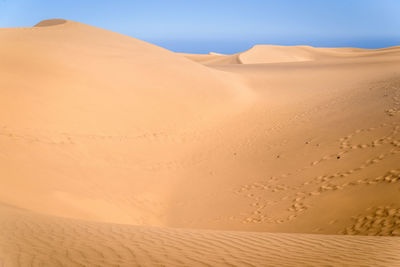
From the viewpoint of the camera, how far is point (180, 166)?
466 inches

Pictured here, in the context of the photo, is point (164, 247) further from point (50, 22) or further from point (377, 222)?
point (50, 22)

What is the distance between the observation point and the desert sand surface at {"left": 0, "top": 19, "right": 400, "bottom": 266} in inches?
191

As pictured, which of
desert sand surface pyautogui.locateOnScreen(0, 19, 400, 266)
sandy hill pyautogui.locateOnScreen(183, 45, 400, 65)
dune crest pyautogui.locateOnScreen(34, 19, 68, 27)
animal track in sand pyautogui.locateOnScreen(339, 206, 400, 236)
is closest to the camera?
desert sand surface pyautogui.locateOnScreen(0, 19, 400, 266)

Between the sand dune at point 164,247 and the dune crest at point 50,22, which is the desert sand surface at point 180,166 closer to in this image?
the sand dune at point 164,247

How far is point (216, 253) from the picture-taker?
4.62m

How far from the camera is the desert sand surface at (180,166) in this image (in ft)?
15.9

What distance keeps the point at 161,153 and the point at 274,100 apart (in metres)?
8.77

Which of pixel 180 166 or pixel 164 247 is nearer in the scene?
pixel 164 247

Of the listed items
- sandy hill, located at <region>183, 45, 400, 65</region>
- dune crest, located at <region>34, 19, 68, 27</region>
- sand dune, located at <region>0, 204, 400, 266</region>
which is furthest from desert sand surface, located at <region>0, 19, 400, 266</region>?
sandy hill, located at <region>183, 45, 400, 65</region>

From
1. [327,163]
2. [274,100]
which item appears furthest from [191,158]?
[274,100]

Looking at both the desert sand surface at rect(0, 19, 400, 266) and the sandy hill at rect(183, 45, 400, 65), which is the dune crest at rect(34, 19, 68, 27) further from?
the sandy hill at rect(183, 45, 400, 65)

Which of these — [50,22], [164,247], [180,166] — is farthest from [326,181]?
[50,22]

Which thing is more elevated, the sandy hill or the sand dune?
the sandy hill

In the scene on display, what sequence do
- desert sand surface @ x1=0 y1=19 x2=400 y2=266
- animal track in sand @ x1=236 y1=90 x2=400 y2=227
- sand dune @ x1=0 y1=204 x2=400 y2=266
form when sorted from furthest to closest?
animal track in sand @ x1=236 y1=90 x2=400 y2=227 → desert sand surface @ x1=0 y1=19 x2=400 y2=266 → sand dune @ x1=0 y1=204 x2=400 y2=266
